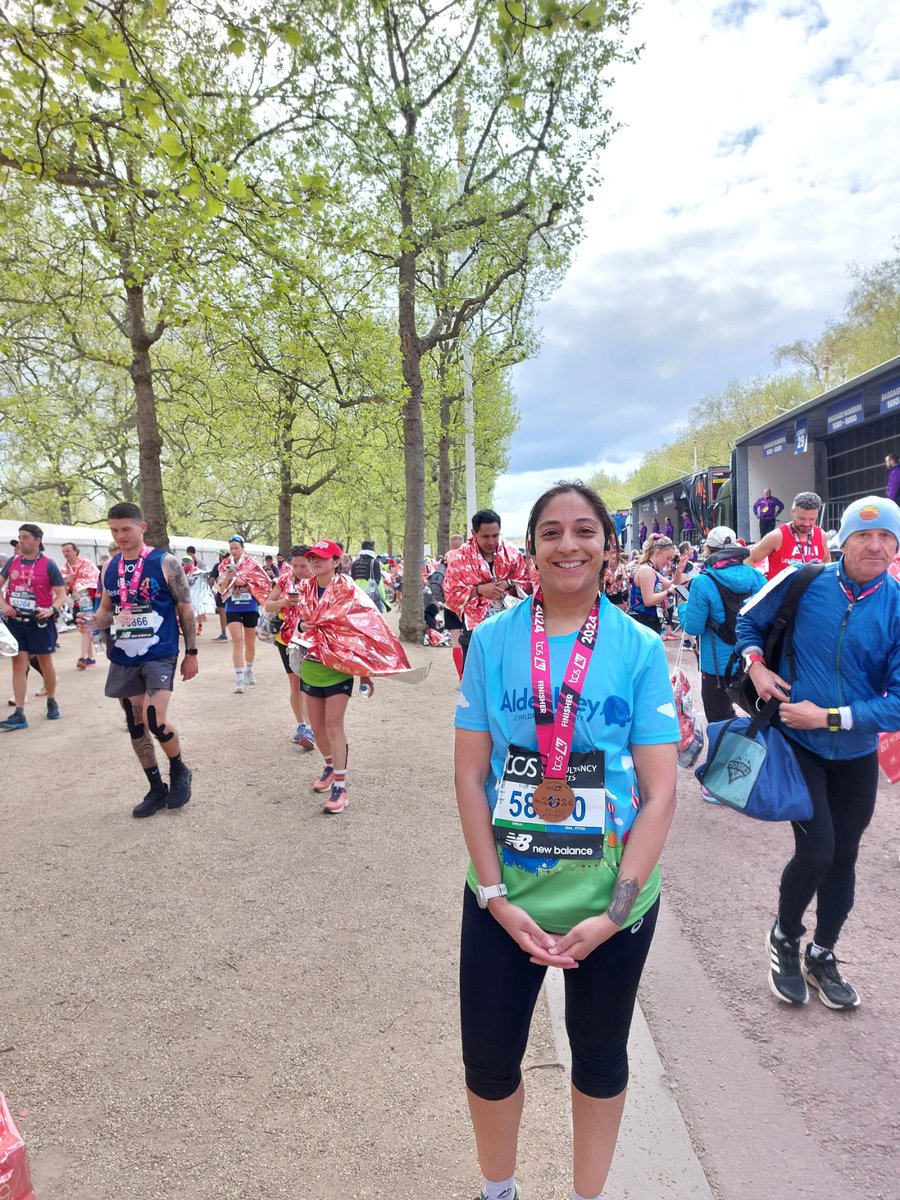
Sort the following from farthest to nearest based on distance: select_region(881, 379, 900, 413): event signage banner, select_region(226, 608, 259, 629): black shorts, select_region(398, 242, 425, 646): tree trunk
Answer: select_region(881, 379, 900, 413): event signage banner
select_region(398, 242, 425, 646): tree trunk
select_region(226, 608, 259, 629): black shorts

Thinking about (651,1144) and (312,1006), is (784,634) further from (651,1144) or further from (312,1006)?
(312,1006)

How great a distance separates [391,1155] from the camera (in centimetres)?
207

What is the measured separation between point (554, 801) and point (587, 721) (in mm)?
206

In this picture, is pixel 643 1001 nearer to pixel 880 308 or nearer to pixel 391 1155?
pixel 391 1155

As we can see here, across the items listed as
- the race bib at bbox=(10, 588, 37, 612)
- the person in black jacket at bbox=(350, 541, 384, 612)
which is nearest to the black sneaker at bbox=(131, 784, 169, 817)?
the race bib at bbox=(10, 588, 37, 612)

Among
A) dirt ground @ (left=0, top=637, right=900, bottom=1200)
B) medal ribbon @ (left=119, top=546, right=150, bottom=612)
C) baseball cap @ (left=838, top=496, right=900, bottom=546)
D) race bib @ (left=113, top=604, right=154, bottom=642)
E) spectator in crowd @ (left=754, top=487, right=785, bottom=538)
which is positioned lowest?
dirt ground @ (left=0, top=637, right=900, bottom=1200)

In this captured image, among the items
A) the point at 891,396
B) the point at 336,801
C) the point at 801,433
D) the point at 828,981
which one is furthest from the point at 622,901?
the point at 801,433

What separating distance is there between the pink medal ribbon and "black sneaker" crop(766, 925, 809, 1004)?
1952mm

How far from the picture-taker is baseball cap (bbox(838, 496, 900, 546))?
8.76ft

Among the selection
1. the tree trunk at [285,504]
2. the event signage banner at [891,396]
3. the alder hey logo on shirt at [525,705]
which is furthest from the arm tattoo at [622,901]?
the tree trunk at [285,504]

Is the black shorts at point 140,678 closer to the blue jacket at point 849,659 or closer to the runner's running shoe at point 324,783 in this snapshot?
the runner's running shoe at point 324,783

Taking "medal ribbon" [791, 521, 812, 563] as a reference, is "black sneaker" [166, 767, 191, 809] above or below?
below

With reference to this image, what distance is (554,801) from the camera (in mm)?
1619

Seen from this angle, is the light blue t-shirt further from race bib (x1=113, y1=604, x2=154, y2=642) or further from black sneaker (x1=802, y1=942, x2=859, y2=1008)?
race bib (x1=113, y1=604, x2=154, y2=642)
